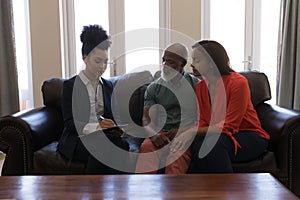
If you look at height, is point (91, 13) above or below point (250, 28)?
above

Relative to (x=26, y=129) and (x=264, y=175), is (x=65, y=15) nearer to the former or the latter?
(x=26, y=129)

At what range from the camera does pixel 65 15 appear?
337cm

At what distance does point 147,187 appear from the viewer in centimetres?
134

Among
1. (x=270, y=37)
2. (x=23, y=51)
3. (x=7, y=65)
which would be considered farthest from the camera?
(x=23, y=51)

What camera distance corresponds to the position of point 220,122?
1.99 m

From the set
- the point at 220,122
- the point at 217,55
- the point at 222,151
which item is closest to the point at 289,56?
the point at 217,55

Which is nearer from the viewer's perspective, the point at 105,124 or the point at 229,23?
the point at 105,124

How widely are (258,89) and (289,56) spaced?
792 mm

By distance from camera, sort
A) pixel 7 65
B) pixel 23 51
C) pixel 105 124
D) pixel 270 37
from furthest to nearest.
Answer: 1. pixel 23 51
2. pixel 270 37
3. pixel 7 65
4. pixel 105 124

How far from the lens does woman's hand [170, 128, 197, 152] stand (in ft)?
6.44

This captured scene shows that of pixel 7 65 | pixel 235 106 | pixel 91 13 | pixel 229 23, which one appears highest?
pixel 91 13

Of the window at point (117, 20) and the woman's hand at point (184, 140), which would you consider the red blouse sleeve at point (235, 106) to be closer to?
the woman's hand at point (184, 140)

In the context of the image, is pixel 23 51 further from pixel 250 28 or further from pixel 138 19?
pixel 250 28

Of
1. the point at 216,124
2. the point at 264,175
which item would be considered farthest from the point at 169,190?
the point at 216,124
